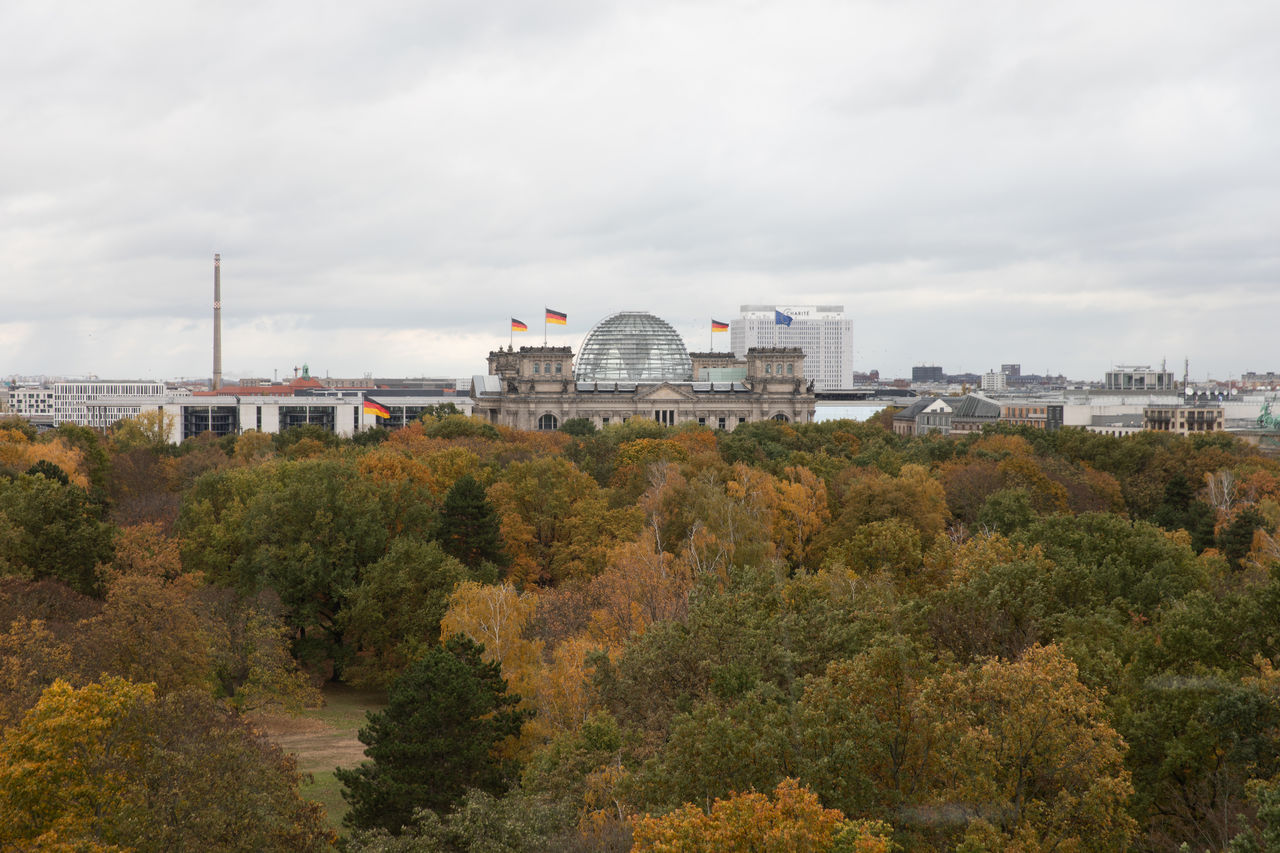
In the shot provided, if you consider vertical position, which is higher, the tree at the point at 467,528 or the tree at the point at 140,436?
the tree at the point at 140,436

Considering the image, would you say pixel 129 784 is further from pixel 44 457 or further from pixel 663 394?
pixel 663 394

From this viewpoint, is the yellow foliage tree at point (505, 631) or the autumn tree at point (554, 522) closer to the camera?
the yellow foliage tree at point (505, 631)

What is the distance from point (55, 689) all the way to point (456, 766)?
26.1 feet

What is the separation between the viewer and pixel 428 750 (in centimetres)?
2575

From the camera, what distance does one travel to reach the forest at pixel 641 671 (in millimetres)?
19562

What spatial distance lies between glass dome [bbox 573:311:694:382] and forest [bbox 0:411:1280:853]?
98742 millimetres

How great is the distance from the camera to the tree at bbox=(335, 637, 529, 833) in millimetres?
25438

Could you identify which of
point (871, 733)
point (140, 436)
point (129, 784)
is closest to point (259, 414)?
point (140, 436)

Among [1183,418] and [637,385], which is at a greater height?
[637,385]

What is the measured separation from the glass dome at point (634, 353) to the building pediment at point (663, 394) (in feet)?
37.8

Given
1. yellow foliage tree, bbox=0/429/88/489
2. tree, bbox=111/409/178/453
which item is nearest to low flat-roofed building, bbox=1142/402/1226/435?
tree, bbox=111/409/178/453

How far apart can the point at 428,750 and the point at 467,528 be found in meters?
23.8

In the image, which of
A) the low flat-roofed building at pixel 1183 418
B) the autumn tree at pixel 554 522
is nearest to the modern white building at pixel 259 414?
the low flat-roofed building at pixel 1183 418

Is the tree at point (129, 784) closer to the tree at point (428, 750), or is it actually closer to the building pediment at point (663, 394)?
the tree at point (428, 750)
